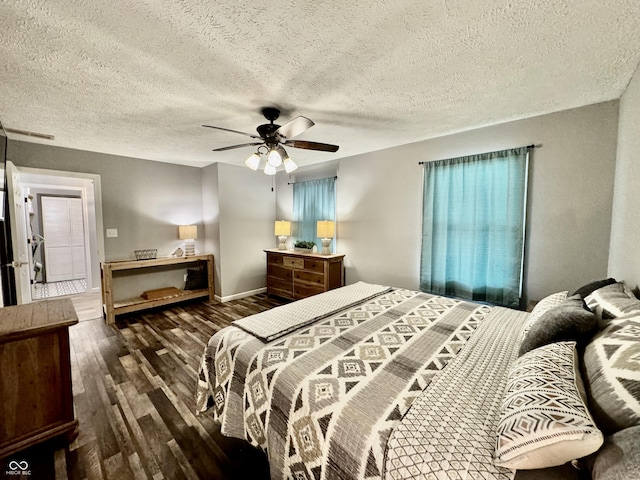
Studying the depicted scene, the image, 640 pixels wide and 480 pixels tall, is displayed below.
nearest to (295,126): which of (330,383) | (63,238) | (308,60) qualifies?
(308,60)

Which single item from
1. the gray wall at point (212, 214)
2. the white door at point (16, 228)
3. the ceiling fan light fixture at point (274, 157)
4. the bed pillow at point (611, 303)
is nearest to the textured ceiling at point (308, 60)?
the ceiling fan light fixture at point (274, 157)

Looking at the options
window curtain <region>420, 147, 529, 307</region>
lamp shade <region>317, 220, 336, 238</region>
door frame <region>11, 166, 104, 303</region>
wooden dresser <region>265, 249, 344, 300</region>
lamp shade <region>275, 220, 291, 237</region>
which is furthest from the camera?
lamp shade <region>275, 220, 291, 237</region>

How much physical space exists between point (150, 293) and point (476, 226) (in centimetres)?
474

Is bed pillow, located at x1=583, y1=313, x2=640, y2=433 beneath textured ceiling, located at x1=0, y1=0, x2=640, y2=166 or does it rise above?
beneath

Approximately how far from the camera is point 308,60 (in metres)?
1.61

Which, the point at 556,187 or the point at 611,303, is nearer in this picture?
the point at 611,303

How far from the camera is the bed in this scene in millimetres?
749

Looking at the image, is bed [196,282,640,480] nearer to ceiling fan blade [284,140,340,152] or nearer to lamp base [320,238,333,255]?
ceiling fan blade [284,140,340,152]

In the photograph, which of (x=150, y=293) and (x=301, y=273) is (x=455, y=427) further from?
(x=150, y=293)

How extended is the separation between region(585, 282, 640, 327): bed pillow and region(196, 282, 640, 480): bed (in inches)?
0.6

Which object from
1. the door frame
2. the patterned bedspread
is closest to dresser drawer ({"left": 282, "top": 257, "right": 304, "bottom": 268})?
the door frame

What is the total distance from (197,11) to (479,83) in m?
1.91

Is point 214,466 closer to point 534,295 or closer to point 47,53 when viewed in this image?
point 47,53

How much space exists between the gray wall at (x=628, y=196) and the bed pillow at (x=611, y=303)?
25 cm
